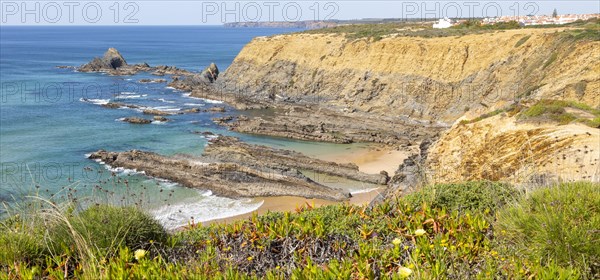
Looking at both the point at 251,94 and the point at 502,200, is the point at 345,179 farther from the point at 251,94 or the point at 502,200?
the point at 251,94

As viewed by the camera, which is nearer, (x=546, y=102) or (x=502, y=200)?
(x=502, y=200)

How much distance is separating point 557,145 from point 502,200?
693 cm

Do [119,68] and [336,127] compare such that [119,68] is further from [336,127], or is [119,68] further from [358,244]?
[358,244]

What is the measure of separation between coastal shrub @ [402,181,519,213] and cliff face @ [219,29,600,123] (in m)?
21.3

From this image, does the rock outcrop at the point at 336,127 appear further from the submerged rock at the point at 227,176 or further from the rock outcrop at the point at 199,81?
the rock outcrop at the point at 199,81

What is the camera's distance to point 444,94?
44656 millimetres

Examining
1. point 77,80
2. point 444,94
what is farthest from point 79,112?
point 444,94

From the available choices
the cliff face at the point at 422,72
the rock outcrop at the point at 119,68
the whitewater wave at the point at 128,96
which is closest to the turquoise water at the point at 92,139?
the whitewater wave at the point at 128,96

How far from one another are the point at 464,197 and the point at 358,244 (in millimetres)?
2583

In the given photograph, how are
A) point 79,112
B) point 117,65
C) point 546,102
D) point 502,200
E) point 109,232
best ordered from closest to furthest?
point 109,232 < point 502,200 < point 546,102 < point 79,112 < point 117,65

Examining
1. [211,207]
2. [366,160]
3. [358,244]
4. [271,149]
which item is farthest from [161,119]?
[358,244]

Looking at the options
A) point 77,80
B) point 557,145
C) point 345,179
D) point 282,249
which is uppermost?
point 77,80

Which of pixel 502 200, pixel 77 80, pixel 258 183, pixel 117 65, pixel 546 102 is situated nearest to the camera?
pixel 502 200

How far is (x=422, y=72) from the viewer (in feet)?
157
